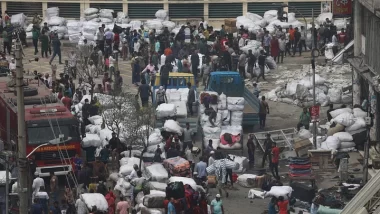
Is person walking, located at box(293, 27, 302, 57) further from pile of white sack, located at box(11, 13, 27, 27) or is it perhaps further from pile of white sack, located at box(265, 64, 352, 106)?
pile of white sack, located at box(11, 13, 27, 27)

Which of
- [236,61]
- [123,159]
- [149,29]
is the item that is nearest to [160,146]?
[123,159]

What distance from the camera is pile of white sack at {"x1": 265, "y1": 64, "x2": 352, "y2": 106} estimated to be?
4738 cm

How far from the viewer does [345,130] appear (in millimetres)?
41625

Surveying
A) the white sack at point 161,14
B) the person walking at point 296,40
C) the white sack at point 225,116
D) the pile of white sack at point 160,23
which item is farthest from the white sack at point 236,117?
the white sack at point 161,14

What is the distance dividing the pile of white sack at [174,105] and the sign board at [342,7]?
5.18 metres

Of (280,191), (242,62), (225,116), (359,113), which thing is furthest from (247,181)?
(242,62)

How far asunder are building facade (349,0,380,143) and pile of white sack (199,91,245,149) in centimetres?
367

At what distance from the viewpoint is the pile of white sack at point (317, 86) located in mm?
47375

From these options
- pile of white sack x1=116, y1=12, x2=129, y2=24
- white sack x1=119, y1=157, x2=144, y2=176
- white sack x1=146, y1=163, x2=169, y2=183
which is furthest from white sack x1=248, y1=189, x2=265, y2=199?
pile of white sack x1=116, y1=12, x2=129, y2=24

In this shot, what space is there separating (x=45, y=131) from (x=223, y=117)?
6462 mm

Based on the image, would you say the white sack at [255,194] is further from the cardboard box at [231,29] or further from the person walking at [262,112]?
Answer: the cardboard box at [231,29]

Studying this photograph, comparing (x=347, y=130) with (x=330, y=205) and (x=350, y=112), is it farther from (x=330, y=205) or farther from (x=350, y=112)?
(x=330, y=205)

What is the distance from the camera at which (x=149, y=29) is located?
191ft

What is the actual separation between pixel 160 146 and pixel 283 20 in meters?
19.1
